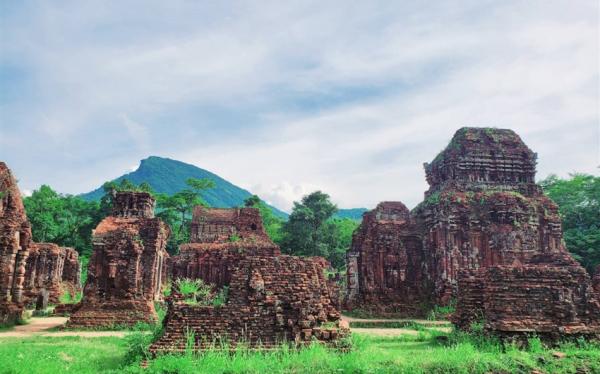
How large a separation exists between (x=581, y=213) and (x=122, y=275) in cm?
3236

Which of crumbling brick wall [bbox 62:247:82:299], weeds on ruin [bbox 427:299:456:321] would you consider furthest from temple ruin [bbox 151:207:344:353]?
crumbling brick wall [bbox 62:247:82:299]

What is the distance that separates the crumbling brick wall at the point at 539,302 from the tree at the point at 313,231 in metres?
35.0

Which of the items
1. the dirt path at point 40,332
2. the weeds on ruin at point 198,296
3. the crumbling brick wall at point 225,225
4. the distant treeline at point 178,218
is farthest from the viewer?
the distant treeline at point 178,218

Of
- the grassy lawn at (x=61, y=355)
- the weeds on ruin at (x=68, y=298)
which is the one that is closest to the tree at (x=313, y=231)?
the weeds on ruin at (x=68, y=298)

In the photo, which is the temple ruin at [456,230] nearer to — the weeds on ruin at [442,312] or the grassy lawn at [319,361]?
the weeds on ruin at [442,312]

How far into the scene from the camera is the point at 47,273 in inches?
1296

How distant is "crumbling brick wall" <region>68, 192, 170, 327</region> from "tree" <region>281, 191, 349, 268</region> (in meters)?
27.9

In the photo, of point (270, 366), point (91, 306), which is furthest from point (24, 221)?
point (270, 366)

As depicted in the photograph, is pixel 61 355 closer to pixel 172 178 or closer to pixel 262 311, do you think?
pixel 262 311

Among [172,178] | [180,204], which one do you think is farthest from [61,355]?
[172,178]

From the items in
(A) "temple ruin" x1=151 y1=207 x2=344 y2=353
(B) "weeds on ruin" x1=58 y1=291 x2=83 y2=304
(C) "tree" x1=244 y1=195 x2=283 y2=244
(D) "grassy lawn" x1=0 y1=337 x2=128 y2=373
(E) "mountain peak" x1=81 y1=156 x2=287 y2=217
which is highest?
(E) "mountain peak" x1=81 y1=156 x2=287 y2=217

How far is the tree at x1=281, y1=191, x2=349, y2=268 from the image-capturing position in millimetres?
47781

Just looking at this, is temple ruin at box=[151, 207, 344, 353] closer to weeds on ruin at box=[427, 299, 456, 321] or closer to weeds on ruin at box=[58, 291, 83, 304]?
weeds on ruin at box=[427, 299, 456, 321]

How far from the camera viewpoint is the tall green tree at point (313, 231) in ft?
157
